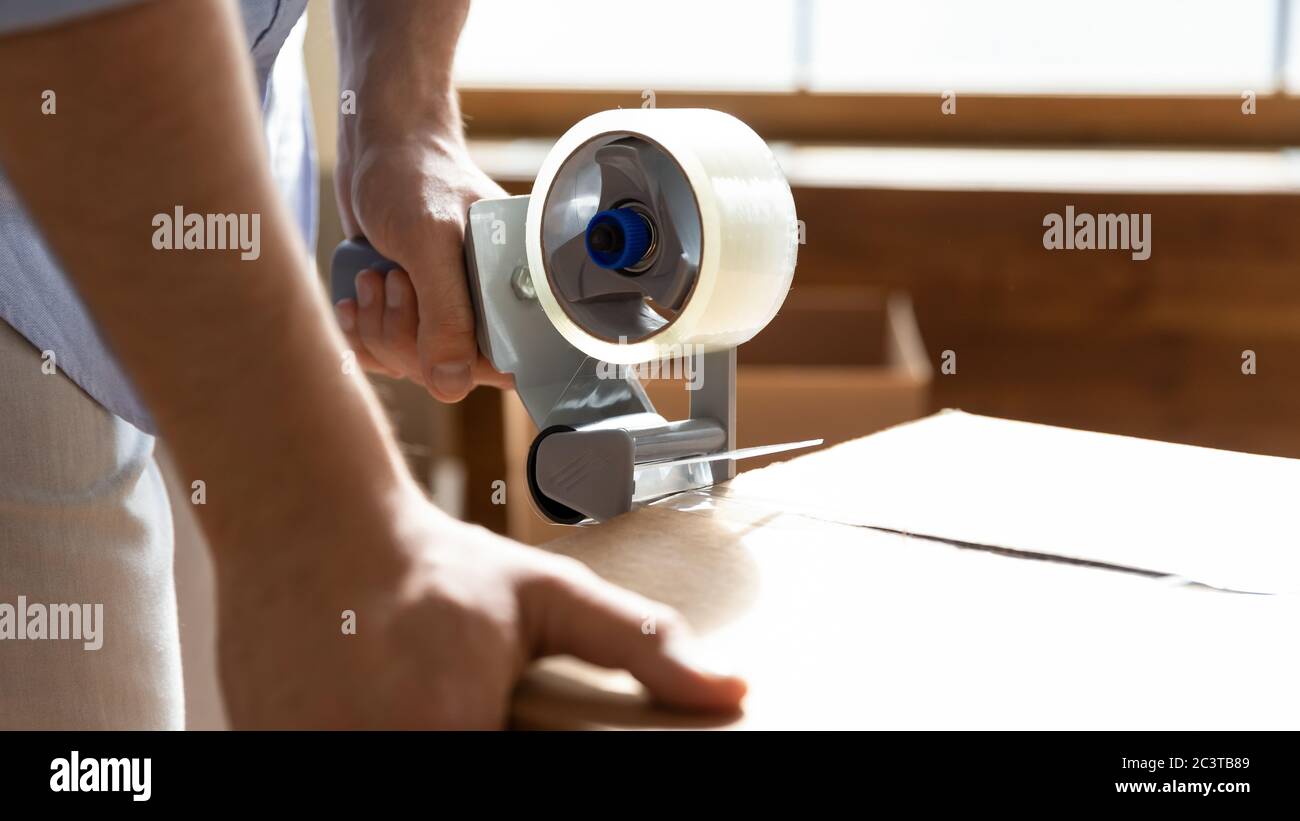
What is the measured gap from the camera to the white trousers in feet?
2.27

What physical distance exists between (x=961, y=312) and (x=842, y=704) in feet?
6.05

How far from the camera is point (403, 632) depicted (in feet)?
1.35

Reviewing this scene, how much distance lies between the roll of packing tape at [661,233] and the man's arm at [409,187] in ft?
0.34

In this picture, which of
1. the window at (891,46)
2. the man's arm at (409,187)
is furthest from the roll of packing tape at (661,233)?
the window at (891,46)

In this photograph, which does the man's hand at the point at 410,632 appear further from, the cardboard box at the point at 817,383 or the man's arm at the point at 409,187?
the cardboard box at the point at 817,383

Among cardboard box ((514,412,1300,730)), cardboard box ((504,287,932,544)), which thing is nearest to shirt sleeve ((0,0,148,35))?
cardboard box ((514,412,1300,730))

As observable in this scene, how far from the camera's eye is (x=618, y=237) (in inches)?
27.2

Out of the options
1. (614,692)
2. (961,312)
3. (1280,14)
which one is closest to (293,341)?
(614,692)

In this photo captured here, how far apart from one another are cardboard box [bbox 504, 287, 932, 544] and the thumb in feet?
1.93

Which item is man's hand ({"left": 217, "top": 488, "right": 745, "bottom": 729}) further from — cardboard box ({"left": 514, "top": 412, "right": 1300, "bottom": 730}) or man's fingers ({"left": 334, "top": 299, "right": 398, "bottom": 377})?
man's fingers ({"left": 334, "top": 299, "right": 398, "bottom": 377})

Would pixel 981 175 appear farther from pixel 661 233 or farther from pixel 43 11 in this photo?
pixel 43 11

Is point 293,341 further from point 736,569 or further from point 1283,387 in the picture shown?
point 1283,387

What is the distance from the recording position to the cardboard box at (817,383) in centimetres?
154
